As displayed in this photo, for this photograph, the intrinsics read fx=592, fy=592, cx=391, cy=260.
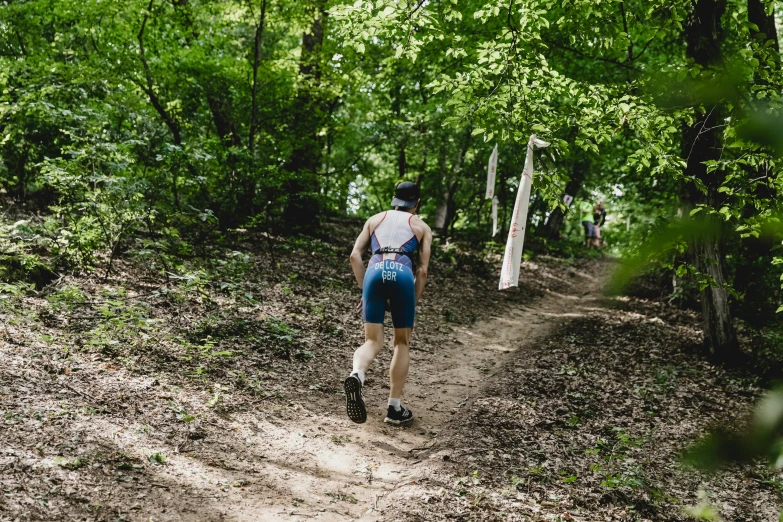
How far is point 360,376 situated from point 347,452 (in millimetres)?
673

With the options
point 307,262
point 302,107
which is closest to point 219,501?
point 307,262

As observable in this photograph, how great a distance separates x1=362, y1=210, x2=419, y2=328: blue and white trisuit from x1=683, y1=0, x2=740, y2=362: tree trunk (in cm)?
338

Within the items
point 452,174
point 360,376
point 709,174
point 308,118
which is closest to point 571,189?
point 452,174

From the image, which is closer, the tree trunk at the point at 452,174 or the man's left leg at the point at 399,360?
the man's left leg at the point at 399,360

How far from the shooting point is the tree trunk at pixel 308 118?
12.1m

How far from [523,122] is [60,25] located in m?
9.27

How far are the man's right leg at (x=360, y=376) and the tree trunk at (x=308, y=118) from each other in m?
6.33

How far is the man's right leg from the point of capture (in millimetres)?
5102

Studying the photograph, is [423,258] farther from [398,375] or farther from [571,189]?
[571,189]

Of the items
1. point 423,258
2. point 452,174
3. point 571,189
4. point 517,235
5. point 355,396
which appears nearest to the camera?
point 355,396

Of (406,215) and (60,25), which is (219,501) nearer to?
(406,215)

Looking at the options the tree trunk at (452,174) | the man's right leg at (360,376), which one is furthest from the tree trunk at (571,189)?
the man's right leg at (360,376)

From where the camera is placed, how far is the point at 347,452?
516 cm

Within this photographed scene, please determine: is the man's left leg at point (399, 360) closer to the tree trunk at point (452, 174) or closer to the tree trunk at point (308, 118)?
the tree trunk at point (308, 118)
